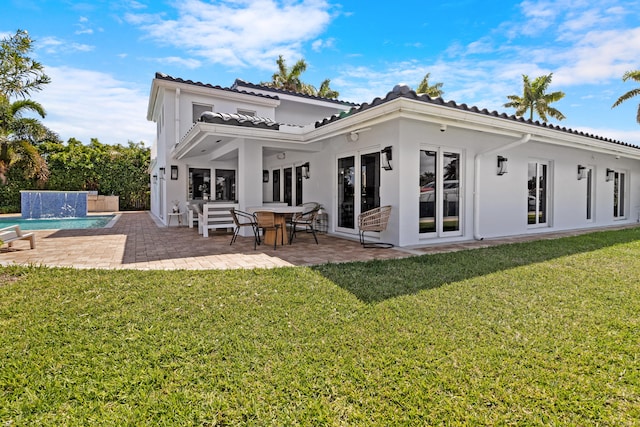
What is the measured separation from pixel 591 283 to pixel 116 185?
27.2 m

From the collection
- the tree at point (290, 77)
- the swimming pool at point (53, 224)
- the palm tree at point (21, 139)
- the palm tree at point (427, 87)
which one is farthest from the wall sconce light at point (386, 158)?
the palm tree at point (427, 87)

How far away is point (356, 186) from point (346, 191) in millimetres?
566

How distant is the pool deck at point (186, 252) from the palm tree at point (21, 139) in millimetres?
11904

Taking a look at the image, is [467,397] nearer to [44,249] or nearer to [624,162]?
[44,249]

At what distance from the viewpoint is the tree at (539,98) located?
31.4 metres

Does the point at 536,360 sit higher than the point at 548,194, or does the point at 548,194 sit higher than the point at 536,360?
the point at 548,194

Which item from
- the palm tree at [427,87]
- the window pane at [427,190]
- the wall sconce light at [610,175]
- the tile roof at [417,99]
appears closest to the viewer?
the tile roof at [417,99]

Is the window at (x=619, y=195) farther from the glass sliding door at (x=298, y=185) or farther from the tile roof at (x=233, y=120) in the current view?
the tile roof at (x=233, y=120)

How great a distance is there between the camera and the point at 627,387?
8.24 ft

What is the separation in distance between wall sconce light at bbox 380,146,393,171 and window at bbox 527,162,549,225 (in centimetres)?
576

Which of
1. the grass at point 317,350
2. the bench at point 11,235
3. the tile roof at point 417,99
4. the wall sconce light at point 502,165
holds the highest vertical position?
the tile roof at point 417,99

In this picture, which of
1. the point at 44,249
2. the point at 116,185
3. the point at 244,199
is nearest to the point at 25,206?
the point at 116,185

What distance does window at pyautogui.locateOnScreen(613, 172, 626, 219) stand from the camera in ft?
48.5

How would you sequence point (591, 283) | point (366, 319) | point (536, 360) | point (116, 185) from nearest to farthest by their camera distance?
point (536, 360)
point (366, 319)
point (591, 283)
point (116, 185)
